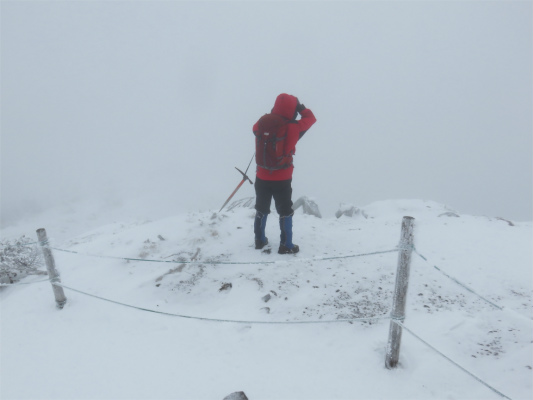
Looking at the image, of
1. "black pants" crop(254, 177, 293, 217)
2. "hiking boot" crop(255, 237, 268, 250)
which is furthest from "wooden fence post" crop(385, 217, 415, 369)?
"hiking boot" crop(255, 237, 268, 250)

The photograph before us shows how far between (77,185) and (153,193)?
11.7 metres

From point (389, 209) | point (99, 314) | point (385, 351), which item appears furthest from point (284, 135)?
point (389, 209)

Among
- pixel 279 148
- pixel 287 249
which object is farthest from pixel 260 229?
pixel 279 148

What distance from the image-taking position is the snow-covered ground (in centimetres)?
366

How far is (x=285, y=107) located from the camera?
5602mm

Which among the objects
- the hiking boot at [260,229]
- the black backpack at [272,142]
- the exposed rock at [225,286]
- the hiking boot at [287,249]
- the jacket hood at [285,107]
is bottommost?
the exposed rock at [225,286]

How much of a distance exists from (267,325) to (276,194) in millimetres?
2553

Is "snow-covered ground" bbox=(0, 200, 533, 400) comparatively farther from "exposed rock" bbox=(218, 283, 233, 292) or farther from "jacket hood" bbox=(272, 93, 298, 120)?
"jacket hood" bbox=(272, 93, 298, 120)

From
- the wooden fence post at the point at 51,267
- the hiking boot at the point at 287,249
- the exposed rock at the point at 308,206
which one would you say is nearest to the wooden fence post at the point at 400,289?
the hiking boot at the point at 287,249

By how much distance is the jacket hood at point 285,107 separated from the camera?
18.3 ft

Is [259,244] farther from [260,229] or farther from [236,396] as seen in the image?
[236,396]

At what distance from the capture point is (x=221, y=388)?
365 cm

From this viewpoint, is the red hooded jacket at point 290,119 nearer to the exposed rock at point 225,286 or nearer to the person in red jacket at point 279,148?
the person in red jacket at point 279,148

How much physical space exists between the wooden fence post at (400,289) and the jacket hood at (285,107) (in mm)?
3137
